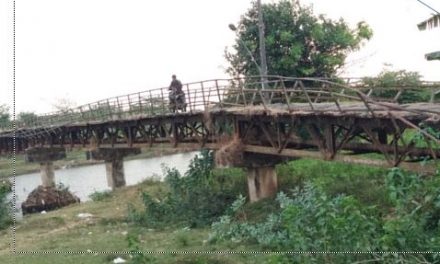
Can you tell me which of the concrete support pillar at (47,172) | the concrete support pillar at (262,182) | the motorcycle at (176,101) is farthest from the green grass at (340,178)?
the concrete support pillar at (47,172)

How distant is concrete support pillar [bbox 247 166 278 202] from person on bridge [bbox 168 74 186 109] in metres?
4.15

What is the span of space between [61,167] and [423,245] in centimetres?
5359

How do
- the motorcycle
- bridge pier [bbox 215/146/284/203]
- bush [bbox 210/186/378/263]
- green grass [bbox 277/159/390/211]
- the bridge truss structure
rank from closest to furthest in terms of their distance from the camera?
bush [bbox 210/186/378/263] < the bridge truss structure < green grass [bbox 277/159/390/211] < bridge pier [bbox 215/146/284/203] < the motorcycle

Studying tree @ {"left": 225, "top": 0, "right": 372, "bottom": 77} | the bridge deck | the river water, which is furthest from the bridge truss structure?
the river water

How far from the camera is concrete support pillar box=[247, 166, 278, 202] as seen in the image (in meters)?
18.5

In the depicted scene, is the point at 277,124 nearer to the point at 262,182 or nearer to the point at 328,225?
the point at 262,182

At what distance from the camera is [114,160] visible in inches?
1275

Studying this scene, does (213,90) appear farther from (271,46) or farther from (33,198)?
(33,198)

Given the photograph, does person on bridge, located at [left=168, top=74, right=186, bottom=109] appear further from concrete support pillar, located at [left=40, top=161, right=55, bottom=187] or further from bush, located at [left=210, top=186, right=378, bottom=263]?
concrete support pillar, located at [left=40, top=161, right=55, bottom=187]

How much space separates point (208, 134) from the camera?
66.7 ft

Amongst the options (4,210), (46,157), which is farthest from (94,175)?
(4,210)

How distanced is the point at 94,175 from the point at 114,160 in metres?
15.4

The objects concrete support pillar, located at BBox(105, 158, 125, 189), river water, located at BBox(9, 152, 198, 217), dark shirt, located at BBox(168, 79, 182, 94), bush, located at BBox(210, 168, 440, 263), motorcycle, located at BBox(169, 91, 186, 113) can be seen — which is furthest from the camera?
river water, located at BBox(9, 152, 198, 217)

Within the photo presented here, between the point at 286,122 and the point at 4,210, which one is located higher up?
the point at 286,122
